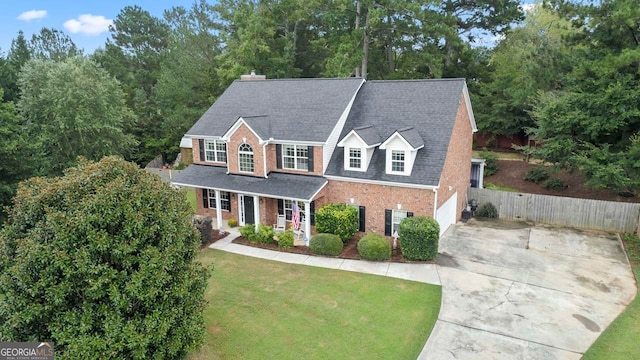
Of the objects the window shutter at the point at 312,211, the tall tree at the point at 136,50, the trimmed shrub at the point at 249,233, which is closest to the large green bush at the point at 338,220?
the window shutter at the point at 312,211

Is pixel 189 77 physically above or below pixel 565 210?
above

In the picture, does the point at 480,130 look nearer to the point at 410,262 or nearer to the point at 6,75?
the point at 410,262

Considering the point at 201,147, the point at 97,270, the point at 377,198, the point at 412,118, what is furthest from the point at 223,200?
the point at 97,270

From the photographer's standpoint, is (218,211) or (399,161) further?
(218,211)

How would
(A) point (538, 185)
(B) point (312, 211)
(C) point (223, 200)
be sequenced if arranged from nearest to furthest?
(B) point (312, 211) < (C) point (223, 200) < (A) point (538, 185)

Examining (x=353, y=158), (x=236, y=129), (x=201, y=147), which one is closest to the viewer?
(x=353, y=158)

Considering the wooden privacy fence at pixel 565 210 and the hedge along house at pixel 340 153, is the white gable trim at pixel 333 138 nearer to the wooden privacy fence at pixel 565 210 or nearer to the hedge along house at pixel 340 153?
the hedge along house at pixel 340 153

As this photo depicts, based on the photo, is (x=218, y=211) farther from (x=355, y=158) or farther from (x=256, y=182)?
(x=355, y=158)

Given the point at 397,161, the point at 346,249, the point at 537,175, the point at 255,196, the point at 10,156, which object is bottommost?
the point at 346,249
